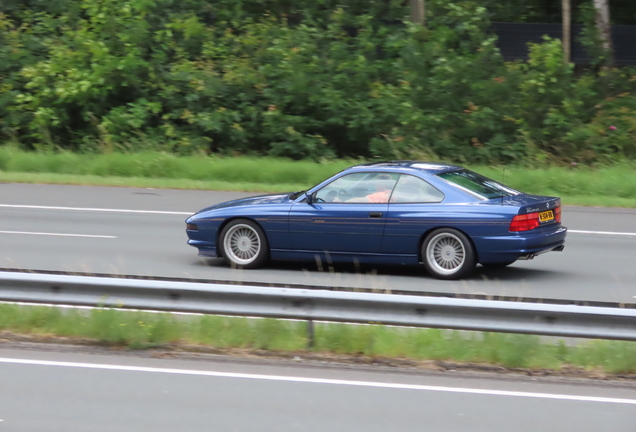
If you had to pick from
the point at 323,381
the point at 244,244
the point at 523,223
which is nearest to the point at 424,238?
the point at 523,223

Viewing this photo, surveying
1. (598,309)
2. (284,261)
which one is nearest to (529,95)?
(284,261)

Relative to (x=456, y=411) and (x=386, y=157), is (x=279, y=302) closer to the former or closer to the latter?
(x=456, y=411)

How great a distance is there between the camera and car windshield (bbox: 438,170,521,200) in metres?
10.4

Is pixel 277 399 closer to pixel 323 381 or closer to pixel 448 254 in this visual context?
pixel 323 381

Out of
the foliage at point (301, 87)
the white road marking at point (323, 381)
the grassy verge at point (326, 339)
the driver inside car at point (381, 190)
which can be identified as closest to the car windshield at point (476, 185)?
the driver inside car at point (381, 190)

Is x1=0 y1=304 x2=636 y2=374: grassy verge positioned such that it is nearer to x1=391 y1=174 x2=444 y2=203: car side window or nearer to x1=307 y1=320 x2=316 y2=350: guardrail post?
x1=307 y1=320 x2=316 y2=350: guardrail post

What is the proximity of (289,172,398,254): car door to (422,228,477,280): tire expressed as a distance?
0.58 m

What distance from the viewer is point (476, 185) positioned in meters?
10.6

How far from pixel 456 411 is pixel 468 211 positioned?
14.9 ft

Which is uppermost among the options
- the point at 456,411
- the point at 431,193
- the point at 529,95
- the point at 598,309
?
the point at 529,95

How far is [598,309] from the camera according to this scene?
21.4ft

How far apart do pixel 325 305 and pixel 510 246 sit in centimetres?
362

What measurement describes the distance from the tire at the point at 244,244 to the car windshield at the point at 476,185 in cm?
230

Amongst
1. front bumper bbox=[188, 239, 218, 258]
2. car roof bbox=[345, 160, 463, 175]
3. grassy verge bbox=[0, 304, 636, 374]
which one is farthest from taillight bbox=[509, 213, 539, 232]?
front bumper bbox=[188, 239, 218, 258]
